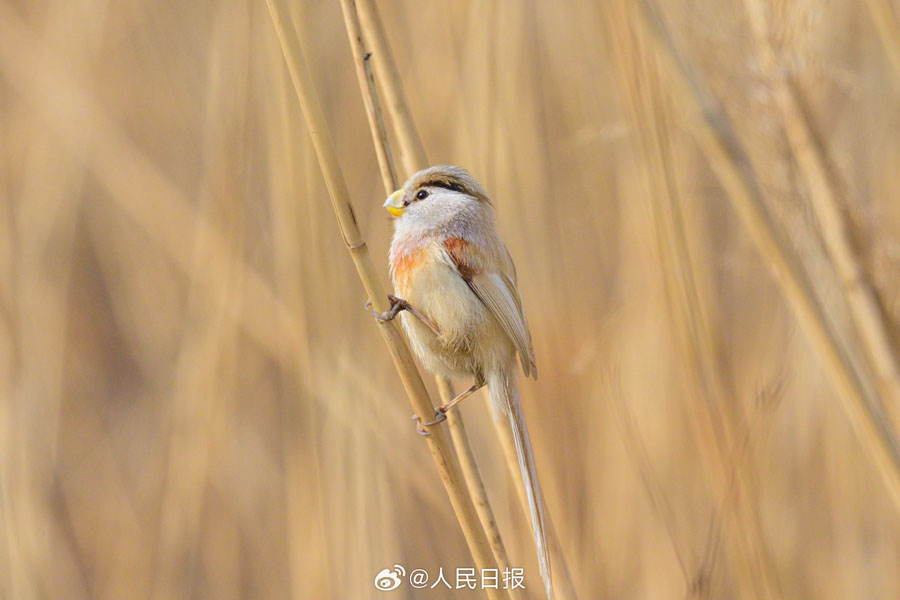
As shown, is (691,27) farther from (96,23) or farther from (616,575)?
(96,23)

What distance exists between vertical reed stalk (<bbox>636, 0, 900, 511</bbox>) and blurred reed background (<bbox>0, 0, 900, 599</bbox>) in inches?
1.9

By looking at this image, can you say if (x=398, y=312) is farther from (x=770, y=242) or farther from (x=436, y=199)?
(x=770, y=242)

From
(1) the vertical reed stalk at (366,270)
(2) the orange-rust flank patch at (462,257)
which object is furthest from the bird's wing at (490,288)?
(1) the vertical reed stalk at (366,270)

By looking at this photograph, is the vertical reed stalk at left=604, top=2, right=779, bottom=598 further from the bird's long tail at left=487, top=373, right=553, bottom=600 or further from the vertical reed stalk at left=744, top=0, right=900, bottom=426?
the bird's long tail at left=487, top=373, right=553, bottom=600

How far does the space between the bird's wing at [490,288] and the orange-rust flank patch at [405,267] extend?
6 centimetres

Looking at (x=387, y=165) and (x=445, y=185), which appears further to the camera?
(x=445, y=185)

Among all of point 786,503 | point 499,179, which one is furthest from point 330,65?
point 786,503

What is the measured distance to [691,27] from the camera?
5.23 ft

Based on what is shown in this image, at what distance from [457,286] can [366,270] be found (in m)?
0.35

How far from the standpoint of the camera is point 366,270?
3.59 ft

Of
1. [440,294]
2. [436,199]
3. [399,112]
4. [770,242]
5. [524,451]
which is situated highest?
[399,112]

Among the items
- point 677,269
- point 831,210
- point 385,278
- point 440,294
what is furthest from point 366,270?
point 385,278

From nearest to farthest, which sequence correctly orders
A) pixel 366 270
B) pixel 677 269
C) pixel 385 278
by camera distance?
pixel 366 270
pixel 677 269
pixel 385 278

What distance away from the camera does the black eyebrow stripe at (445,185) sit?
1.43 metres
